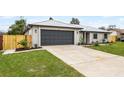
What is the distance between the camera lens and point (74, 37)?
23.9m

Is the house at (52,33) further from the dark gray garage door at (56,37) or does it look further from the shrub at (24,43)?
the shrub at (24,43)

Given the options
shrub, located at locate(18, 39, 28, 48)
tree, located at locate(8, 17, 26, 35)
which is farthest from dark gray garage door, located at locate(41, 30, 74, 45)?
tree, located at locate(8, 17, 26, 35)

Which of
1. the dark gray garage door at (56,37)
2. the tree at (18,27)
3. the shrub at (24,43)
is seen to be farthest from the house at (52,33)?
the tree at (18,27)

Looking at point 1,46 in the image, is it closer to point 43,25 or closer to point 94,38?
point 43,25

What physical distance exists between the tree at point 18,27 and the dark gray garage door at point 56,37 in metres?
21.6

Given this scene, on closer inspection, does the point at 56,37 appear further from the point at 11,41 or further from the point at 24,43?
the point at 11,41

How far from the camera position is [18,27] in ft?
144

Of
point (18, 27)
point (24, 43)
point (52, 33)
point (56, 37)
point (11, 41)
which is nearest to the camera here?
point (24, 43)

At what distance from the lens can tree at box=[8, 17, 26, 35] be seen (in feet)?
141

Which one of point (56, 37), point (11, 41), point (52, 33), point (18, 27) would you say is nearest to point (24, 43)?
point (11, 41)

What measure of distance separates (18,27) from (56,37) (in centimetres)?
2407

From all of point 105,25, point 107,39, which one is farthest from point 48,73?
point 105,25

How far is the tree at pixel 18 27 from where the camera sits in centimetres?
4288

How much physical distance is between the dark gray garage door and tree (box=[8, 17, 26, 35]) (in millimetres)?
21618
